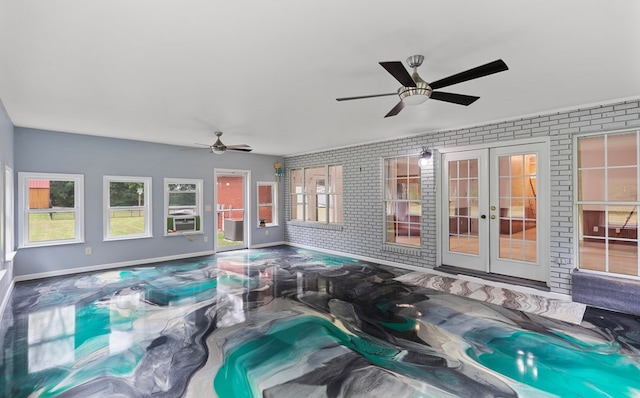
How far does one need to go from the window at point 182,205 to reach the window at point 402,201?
4284mm

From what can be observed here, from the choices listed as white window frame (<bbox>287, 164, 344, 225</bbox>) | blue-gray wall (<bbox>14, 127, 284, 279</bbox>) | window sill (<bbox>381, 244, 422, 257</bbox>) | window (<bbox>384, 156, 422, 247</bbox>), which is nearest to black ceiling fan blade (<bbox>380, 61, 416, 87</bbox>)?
window (<bbox>384, 156, 422, 247</bbox>)

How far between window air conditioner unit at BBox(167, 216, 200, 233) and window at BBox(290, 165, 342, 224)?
103 inches

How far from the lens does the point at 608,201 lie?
405cm

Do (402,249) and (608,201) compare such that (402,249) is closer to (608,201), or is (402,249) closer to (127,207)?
(608,201)

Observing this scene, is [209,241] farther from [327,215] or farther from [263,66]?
[263,66]

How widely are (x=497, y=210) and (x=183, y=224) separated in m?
6.25

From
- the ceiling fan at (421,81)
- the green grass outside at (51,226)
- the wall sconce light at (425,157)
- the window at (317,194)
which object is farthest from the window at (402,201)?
the green grass outside at (51,226)

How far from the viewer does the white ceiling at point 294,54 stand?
2.01 meters

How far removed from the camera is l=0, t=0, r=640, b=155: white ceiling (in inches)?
79.2

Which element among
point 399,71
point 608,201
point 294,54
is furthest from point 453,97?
point 608,201

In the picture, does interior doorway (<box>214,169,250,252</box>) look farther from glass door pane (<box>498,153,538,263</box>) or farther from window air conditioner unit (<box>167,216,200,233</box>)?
glass door pane (<box>498,153,538,263</box>)

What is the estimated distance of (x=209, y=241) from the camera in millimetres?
7508

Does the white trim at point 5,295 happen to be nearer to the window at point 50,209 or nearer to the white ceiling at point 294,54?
the window at point 50,209

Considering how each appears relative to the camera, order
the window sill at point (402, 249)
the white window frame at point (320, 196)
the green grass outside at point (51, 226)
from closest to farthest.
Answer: the green grass outside at point (51, 226) → the window sill at point (402, 249) → the white window frame at point (320, 196)
